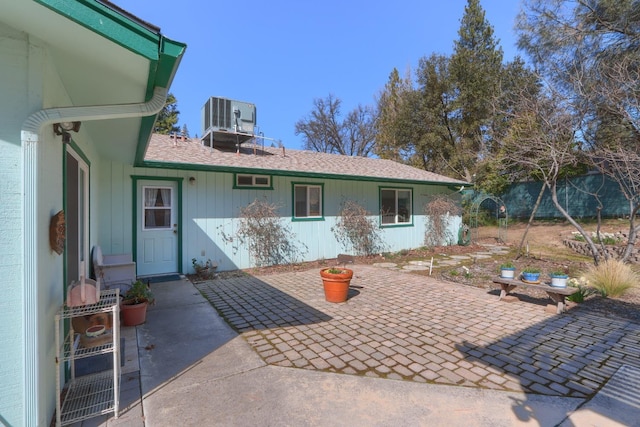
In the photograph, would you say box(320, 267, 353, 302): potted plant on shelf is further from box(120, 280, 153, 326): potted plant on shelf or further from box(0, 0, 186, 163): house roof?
box(0, 0, 186, 163): house roof

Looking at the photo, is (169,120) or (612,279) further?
(169,120)

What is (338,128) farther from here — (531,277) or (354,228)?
(531,277)

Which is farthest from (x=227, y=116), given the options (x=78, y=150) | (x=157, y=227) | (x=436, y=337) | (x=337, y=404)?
(x=337, y=404)

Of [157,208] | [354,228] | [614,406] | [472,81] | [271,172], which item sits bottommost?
[614,406]

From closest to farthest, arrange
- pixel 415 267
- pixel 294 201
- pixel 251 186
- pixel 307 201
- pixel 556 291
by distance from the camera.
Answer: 1. pixel 556 291
2. pixel 251 186
3. pixel 415 267
4. pixel 294 201
5. pixel 307 201

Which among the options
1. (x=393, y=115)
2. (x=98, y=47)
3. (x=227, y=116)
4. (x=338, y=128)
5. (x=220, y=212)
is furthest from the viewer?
(x=338, y=128)

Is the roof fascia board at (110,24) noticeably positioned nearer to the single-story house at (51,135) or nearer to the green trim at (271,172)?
the single-story house at (51,135)

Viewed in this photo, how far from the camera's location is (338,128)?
92.6 feet

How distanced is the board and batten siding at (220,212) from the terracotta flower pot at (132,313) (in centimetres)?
288

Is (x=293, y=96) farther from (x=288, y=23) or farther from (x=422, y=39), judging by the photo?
(x=288, y=23)

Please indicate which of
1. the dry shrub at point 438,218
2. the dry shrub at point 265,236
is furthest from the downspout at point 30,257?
the dry shrub at point 438,218

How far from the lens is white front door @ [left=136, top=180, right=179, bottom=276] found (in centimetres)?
670

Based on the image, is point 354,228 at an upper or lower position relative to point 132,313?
upper

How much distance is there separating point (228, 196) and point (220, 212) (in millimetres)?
426
